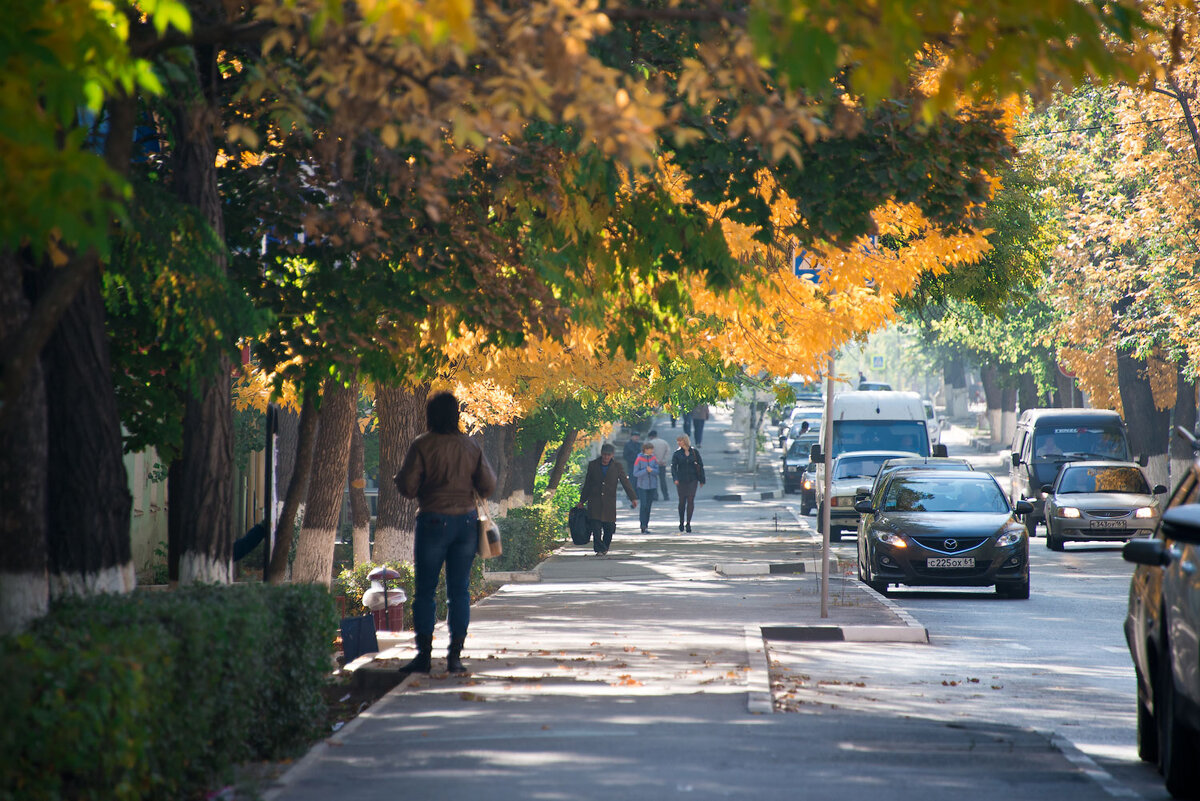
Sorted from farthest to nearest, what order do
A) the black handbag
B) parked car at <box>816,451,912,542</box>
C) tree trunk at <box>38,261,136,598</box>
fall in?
parked car at <box>816,451,912,542</box> < the black handbag < tree trunk at <box>38,261,136,598</box>

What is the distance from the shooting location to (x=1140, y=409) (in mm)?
38781

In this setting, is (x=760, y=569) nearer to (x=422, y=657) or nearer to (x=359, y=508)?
(x=359, y=508)

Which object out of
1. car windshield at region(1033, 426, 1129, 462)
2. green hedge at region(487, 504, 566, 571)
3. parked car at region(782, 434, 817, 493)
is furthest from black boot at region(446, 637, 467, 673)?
parked car at region(782, 434, 817, 493)

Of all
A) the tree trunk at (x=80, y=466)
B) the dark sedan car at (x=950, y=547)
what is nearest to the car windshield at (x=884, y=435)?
the dark sedan car at (x=950, y=547)

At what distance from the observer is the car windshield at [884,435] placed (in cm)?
3312

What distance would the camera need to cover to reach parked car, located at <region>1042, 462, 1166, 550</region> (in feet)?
87.1

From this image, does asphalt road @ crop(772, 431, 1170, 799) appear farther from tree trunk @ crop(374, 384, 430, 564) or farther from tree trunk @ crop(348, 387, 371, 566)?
tree trunk @ crop(348, 387, 371, 566)

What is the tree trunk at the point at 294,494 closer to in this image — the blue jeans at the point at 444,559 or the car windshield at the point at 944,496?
the blue jeans at the point at 444,559

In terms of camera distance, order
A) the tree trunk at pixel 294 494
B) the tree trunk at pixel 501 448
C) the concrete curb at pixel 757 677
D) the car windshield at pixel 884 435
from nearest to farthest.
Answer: the concrete curb at pixel 757 677 → the tree trunk at pixel 294 494 → the tree trunk at pixel 501 448 → the car windshield at pixel 884 435

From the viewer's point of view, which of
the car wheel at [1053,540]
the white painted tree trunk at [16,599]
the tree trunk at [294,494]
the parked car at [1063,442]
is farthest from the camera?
the parked car at [1063,442]

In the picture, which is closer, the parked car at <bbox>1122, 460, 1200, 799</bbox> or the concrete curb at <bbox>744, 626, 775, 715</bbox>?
the parked car at <bbox>1122, 460, 1200, 799</bbox>

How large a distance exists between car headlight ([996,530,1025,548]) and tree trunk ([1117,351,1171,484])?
21.7m

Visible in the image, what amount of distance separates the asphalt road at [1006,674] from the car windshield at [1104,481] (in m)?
9.71

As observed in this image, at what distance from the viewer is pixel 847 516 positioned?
2934cm
